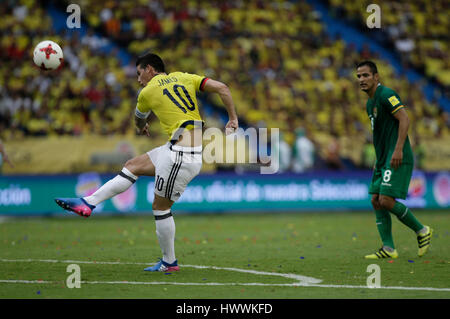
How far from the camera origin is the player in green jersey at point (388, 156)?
30.0ft

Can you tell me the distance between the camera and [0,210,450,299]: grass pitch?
22.0 ft

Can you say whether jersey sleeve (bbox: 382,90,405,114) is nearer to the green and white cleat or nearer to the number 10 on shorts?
the number 10 on shorts

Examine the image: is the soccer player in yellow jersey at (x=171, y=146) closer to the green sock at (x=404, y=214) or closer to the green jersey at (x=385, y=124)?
the green jersey at (x=385, y=124)

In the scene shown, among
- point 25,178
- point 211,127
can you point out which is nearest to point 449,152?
point 211,127

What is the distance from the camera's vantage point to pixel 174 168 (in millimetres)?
8039

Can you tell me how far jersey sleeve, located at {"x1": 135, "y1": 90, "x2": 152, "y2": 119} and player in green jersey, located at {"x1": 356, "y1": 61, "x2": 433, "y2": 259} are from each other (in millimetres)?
2947

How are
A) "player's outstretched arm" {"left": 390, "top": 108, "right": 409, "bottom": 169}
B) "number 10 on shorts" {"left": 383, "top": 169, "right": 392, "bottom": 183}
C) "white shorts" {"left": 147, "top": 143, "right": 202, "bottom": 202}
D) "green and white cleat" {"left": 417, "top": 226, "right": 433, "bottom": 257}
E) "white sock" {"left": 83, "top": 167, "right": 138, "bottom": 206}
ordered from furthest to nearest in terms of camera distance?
"green and white cleat" {"left": 417, "top": 226, "right": 433, "bottom": 257}, "number 10 on shorts" {"left": 383, "top": 169, "right": 392, "bottom": 183}, "player's outstretched arm" {"left": 390, "top": 108, "right": 409, "bottom": 169}, "white sock" {"left": 83, "top": 167, "right": 138, "bottom": 206}, "white shorts" {"left": 147, "top": 143, "right": 202, "bottom": 202}

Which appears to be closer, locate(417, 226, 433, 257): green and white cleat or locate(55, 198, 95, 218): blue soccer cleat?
locate(55, 198, 95, 218): blue soccer cleat

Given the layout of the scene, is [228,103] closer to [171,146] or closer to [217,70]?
[171,146]

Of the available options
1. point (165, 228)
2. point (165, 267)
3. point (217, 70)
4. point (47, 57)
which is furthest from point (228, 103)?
point (217, 70)

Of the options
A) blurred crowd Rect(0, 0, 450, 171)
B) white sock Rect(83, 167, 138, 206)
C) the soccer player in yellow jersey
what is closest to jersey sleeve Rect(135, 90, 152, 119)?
the soccer player in yellow jersey

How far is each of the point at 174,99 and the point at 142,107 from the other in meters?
0.47
